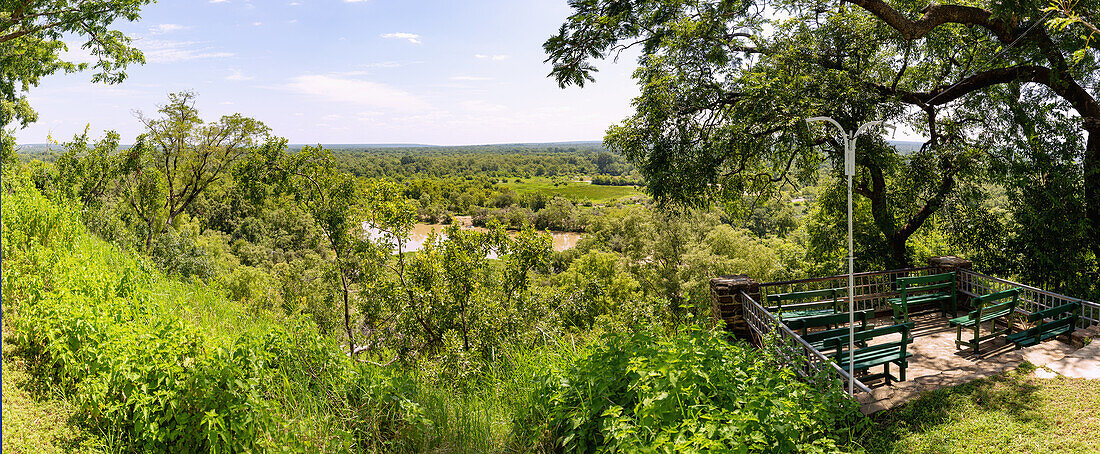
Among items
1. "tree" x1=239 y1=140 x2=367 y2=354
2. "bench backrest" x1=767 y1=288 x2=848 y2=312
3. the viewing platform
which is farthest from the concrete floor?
"tree" x1=239 y1=140 x2=367 y2=354

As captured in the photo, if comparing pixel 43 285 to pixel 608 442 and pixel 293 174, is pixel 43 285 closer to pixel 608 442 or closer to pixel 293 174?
pixel 293 174

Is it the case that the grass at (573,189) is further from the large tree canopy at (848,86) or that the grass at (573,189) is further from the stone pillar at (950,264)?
the stone pillar at (950,264)

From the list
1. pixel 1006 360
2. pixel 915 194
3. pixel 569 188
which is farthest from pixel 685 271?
pixel 569 188

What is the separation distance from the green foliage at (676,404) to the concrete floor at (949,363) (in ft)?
5.59

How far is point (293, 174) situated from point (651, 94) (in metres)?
7.23

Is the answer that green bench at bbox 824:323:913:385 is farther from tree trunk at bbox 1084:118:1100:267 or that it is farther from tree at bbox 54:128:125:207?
tree at bbox 54:128:125:207

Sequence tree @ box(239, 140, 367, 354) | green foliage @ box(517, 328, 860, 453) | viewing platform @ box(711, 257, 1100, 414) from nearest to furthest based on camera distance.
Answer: green foliage @ box(517, 328, 860, 453)
viewing platform @ box(711, 257, 1100, 414)
tree @ box(239, 140, 367, 354)

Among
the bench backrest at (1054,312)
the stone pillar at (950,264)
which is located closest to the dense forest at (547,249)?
the stone pillar at (950,264)

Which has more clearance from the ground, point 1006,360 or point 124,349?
point 124,349

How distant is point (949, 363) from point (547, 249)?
573 cm

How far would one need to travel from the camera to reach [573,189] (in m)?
122

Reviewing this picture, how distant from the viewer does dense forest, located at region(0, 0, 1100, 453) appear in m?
4.27

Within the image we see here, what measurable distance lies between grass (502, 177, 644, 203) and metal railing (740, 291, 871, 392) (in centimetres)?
9568

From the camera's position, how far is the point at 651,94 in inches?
459
